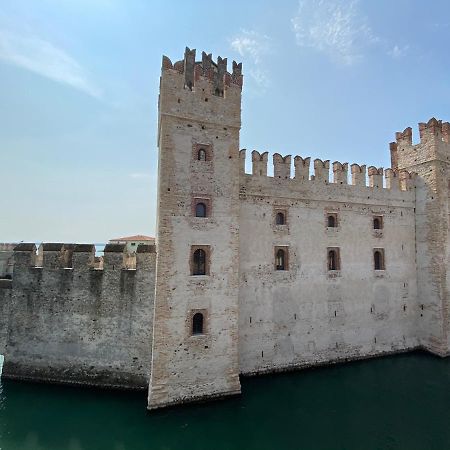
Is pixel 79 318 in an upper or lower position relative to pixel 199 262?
lower

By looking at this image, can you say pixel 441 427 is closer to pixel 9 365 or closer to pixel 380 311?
pixel 380 311

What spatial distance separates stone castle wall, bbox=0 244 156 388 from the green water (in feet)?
2.47

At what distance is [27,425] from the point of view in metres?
10.2

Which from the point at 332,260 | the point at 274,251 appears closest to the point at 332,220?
the point at 332,260

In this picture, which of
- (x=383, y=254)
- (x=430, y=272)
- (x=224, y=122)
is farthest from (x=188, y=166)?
(x=430, y=272)

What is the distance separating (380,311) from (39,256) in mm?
16670

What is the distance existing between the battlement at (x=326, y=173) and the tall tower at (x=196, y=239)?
190cm

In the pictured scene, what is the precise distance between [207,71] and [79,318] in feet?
37.0

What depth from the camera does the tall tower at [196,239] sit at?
11.3 meters

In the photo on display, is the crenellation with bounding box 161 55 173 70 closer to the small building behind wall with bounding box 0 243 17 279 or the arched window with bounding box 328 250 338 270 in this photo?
the arched window with bounding box 328 250 338 270

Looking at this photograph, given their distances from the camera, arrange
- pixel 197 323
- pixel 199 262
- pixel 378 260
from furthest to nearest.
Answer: pixel 378 260
pixel 199 262
pixel 197 323

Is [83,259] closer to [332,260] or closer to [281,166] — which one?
[281,166]

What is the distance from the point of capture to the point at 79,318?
41.8 ft

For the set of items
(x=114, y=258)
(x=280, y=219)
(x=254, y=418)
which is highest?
(x=280, y=219)
